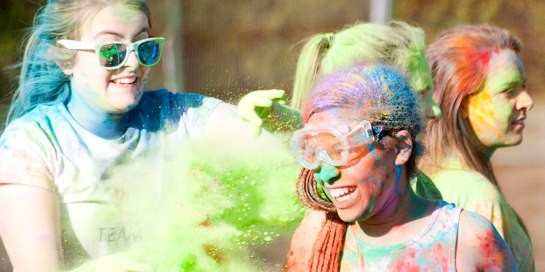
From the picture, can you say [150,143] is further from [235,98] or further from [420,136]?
[420,136]

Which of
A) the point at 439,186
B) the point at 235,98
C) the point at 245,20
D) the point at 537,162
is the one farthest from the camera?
the point at 537,162

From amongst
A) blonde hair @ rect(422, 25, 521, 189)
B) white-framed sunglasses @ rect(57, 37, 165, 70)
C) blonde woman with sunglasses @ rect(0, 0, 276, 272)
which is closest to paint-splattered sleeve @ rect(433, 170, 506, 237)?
blonde hair @ rect(422, 25, 521, 189)

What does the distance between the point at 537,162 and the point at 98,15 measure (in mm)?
8239

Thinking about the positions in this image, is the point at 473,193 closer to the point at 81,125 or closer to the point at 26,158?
the point at 81,125

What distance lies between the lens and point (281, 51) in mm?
6719

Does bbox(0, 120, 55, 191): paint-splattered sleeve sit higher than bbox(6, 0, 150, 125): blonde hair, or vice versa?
bbox(6, 0, 150, 125): blonde hair

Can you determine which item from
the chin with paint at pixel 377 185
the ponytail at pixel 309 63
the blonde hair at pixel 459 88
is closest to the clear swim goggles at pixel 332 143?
the chin with paint at pixel 377 185

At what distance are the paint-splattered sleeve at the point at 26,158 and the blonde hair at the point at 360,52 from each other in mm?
811

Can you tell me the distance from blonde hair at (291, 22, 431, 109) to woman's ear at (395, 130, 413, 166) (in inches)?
24.9

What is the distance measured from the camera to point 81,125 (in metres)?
3.44

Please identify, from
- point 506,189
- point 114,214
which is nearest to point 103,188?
point 114,214

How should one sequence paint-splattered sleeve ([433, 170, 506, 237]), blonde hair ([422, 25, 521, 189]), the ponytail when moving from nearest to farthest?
the ponytail → paint-splattered sleeve ([433, 170, 506, 237]) → blonde hair ([422, 25, 521, 189])

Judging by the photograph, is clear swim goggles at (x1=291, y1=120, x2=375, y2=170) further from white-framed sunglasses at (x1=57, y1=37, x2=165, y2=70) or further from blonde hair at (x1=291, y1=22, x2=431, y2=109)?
white-framed sunglasses at (x1=57, y1=37, x2=165, y2=70)

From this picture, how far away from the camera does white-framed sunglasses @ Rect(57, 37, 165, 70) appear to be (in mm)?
3389
